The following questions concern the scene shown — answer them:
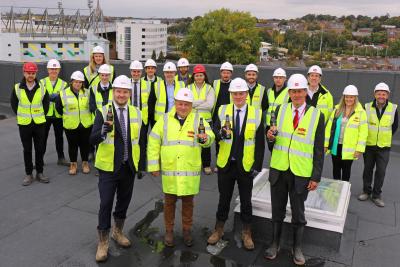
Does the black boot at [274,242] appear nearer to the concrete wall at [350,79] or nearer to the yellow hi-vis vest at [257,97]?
the yellow hi-vis vest at [257,97]

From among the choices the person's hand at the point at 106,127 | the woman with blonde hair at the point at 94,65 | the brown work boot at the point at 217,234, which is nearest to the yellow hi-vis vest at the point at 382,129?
the brown work boot at the point at 217,234

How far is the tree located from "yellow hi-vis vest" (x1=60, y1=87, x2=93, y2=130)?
43.4 meters

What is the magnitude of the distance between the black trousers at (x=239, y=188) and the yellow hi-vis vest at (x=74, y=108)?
3136mm

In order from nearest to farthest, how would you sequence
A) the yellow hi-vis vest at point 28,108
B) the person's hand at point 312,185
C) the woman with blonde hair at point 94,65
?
1. the person's hand at point 312,185
2. the yellow hi-vis vest at point 28,108
3. the woman with blonde hair at point 94,65

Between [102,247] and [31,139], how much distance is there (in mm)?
2797

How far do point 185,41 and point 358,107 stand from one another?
155 feet

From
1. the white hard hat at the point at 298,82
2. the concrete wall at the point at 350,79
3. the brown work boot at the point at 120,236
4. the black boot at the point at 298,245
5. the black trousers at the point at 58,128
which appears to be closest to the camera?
the white hard hat at the point at 298,82

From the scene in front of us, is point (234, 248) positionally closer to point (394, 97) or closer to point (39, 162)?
point (39, 162)

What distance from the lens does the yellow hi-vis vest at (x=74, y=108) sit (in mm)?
6410

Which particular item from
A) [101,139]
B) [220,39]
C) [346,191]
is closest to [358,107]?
Answer: [346,191]

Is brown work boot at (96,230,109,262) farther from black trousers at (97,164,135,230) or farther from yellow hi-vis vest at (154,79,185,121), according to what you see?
yellow hi-vis vest at (154,79,185,121)

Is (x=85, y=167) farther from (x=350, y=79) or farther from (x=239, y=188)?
(x=350, y=79)

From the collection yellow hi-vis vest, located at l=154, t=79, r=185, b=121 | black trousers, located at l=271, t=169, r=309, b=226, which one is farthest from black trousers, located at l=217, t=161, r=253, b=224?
yellow hi-vis vest, located at l=154, t=79, r=185, b=121

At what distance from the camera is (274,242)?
4.25 metres
